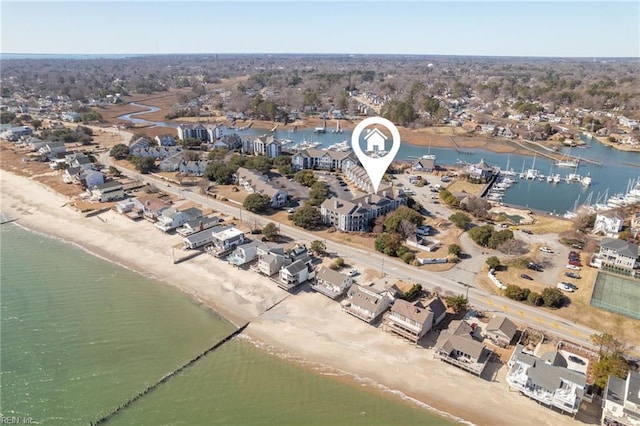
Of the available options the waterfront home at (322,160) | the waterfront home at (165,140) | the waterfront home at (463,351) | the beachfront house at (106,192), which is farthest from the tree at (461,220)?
the waterfront home at (165,140)

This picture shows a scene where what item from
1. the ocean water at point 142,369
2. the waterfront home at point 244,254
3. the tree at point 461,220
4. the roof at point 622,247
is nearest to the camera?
the ocean water at point 142,369

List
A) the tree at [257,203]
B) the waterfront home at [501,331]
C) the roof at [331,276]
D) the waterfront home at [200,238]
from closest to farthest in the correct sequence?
the waterfront home at [501,331] < the roof at [331,276] < the waterfront home at [200,238] < the tree at [257,203]

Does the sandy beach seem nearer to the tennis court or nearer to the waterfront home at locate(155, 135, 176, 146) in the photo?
the tennis court

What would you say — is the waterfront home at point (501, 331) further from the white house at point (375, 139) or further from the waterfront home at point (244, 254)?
the white house at point (375, 139)

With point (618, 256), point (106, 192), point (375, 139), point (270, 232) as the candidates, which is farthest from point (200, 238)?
point (618, 256)

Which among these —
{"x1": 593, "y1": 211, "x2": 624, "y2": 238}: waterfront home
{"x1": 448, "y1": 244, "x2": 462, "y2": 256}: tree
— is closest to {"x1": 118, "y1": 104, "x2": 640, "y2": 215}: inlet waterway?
{"x1": 593, "y1": 211, "x2": 624, "y2": 238}: waterfront home

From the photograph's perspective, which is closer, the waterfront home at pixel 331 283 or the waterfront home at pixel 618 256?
the waterfront home at pixel 331 283
